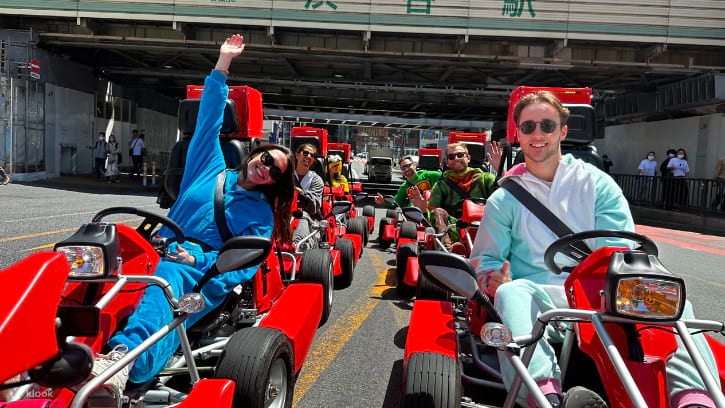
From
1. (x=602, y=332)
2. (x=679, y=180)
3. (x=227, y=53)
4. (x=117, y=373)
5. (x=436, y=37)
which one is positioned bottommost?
(x=117, y=373)

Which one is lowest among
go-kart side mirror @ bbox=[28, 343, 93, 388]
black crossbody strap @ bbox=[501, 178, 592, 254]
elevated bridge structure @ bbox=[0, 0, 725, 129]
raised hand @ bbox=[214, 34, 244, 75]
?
go-kart side mirror @ bbox=[28, 343, 93, 388]

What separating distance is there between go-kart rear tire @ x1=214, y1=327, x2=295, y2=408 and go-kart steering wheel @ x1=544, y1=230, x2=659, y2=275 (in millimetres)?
1225

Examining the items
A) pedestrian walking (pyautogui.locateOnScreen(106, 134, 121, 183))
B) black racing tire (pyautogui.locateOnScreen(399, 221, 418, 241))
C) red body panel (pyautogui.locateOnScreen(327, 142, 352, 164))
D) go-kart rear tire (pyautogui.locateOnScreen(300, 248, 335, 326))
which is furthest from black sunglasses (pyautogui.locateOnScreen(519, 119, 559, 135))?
pedestrian walking (pyautogui.locateOnScreen(106, 134, 121, 183))

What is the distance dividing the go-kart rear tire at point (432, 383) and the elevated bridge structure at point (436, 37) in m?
14.4

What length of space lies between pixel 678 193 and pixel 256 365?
640 inches

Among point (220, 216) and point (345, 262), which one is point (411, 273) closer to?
point (345, 262)

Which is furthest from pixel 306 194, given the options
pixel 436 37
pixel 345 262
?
pixel 436 37

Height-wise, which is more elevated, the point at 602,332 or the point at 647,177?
the point at 647,177

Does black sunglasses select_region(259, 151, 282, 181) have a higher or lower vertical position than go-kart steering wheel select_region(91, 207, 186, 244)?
higher

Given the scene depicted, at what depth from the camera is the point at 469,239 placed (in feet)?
13.1

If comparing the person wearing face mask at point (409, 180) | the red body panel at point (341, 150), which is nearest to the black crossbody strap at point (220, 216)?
the person wearing face mask at point (409, 180)

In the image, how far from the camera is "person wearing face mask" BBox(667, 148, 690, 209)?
598 inches

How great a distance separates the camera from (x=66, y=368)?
4.55 ft

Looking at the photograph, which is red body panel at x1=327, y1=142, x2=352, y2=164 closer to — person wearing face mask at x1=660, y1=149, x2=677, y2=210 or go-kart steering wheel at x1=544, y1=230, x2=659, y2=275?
person wearing face mask at x1=660, y1=149, x2=677, y2=210
